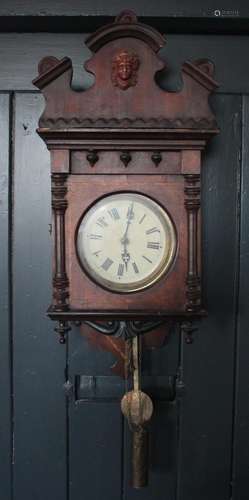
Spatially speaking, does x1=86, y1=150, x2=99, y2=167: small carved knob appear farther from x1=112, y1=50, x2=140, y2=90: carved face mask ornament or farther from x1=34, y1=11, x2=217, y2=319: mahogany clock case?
x1=112, y1=50, x2=140, y2=90: carved face mask ornament

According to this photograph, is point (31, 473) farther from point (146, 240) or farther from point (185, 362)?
point (146, 240)

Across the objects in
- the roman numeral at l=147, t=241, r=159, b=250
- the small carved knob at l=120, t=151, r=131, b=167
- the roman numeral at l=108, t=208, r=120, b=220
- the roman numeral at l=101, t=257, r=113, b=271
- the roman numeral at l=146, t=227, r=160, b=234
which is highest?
the small carved knob at l=120, t=151, r=131, b=167

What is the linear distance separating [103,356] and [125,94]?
1.60ft

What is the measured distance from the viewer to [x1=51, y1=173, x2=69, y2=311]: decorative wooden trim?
0.71m

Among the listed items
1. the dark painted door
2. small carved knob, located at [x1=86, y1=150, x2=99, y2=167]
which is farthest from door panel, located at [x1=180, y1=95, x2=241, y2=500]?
small carved knob, located at [x1=86, y1=150, x2=99, y2=167]

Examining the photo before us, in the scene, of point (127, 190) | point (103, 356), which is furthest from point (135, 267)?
point (103, 356)

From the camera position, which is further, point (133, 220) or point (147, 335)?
point (147, 335)

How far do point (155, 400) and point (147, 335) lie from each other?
141 mm

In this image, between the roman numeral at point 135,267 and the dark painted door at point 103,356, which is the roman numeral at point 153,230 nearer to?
the roman numeral at point 135,267

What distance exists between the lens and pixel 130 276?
28.6 inches

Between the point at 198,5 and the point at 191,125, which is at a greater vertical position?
the point at 198,5

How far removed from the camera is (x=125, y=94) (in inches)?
27.9

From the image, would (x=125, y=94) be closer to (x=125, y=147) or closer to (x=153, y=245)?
(x=125, y=147)

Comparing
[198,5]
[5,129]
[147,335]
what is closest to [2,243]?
[5,129]
